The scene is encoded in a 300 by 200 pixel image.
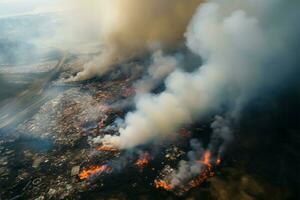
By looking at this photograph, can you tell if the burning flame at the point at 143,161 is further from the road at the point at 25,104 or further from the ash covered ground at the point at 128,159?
the road at the point at 25,104

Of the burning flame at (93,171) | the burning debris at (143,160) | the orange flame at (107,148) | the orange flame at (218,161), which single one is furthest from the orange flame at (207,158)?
the orange flame at (107,148)

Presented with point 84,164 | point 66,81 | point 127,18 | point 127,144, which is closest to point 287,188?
point 127,144

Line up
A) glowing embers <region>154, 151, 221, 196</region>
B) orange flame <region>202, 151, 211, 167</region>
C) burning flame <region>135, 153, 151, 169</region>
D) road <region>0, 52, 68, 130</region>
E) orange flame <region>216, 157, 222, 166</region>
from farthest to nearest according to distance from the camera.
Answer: road <region>0, 52, 68, 130</region>, burning flame <region>135, 153, 151, 169</region>, orange flame <region>216, 157, 222, 166</region>, orange flame <region>202, 151, 211, 167</region>, glowing embers <region>154, 151, 221, 196</region>

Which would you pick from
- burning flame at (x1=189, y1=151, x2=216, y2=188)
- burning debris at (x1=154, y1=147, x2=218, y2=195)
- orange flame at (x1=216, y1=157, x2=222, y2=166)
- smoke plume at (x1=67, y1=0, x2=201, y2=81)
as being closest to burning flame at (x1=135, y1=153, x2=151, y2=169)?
burning debris at (x1=154, y1=147, x2=218, y2=195)

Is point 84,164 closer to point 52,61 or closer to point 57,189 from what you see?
point 57,189

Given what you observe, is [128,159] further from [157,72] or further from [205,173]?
[157,72]

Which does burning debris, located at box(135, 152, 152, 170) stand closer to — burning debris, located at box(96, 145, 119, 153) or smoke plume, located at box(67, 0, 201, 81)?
burning debris, located at box(96, 145, 119, 153)

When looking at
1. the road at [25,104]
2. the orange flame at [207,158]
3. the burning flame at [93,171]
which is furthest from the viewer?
the road at [25,104]
